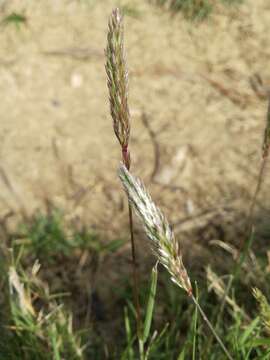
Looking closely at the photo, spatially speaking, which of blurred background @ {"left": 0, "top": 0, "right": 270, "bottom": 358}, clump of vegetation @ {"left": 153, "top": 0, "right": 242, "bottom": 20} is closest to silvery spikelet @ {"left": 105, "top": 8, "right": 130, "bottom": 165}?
blurred background @ {"left": 0, "top": 0, "right": 270, "bottom": 358}

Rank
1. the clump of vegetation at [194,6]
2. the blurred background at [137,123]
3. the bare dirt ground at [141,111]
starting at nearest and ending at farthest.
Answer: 1. the blurred background at [137,123]
2. the bare dirt ground at [141,111]
3. the clump of vegetation at [194,6]

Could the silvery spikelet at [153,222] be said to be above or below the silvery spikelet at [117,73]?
below

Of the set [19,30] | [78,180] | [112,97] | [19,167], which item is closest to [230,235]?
[78,180]

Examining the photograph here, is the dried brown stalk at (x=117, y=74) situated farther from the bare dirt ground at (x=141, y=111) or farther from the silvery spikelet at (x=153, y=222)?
the bare dirt ground at (x=141, y=111)

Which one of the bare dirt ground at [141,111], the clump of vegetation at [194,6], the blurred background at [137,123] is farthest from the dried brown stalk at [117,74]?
the clump of vegetation at [194,6]

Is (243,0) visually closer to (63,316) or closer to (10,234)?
(10,234)

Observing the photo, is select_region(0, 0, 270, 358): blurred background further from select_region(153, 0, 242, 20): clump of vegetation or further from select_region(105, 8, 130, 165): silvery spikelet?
select_region(105, 8, 130, 165): silvery spikelet

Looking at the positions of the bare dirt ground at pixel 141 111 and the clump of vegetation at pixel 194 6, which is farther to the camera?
the clump of vegetation at pixel 194 6
